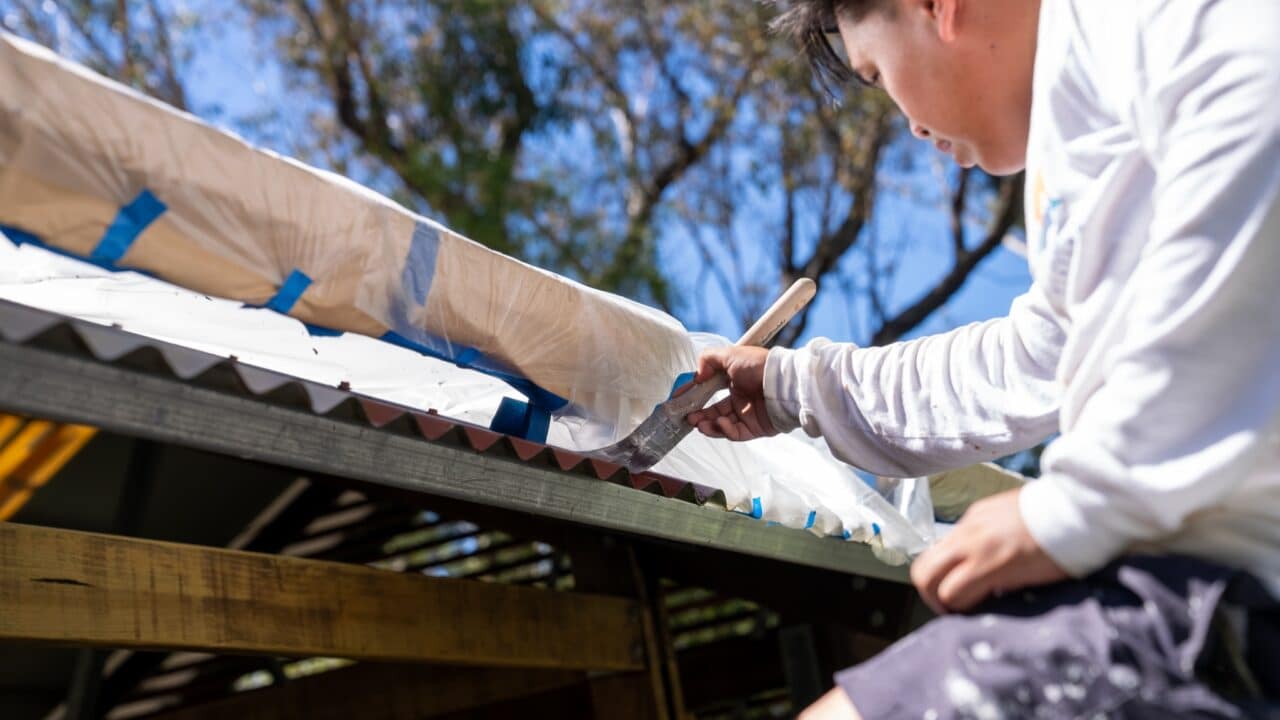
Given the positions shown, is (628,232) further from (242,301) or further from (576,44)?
(242,301)

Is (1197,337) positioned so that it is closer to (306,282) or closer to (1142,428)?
(1142,428)

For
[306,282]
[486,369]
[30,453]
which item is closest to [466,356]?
[486,369]

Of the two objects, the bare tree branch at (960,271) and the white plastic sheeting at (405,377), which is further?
the bare tree branch at (960,271)

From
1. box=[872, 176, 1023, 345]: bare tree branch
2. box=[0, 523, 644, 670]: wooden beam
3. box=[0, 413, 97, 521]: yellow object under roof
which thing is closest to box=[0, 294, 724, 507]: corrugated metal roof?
box=[0, 523, 644, 670]: wooden beam

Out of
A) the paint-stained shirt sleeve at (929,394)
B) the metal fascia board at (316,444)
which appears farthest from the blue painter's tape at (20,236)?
the paint-stained shirt sleeve at (929,394)

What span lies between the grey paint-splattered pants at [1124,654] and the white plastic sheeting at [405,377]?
3.11ft

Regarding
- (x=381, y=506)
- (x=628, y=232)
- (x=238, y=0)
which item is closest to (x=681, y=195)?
(x=628, y=232)

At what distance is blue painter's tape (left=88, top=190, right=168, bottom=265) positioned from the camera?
1235 mm

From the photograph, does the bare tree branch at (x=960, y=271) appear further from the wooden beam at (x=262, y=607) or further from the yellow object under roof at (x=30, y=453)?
the wooden beam at (x=262, y=607)

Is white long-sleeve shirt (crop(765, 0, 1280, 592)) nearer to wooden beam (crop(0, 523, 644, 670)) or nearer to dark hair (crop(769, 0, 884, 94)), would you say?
dark hair (crop(769, 0, 884, 94))

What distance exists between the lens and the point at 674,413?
2.06 metres

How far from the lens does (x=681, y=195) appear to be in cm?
1359

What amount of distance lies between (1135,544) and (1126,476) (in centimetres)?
9

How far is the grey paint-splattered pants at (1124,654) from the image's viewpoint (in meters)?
1.03
